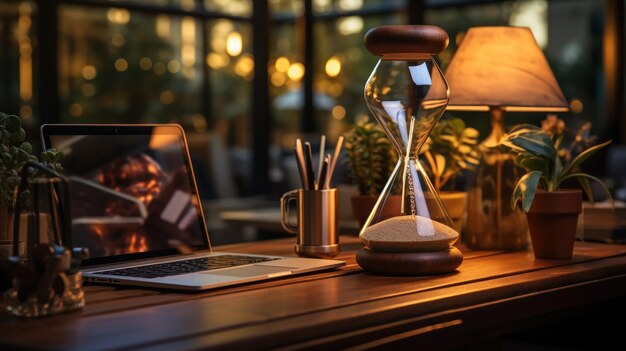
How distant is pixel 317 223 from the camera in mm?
1681

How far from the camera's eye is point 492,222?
A: 6.11 feet

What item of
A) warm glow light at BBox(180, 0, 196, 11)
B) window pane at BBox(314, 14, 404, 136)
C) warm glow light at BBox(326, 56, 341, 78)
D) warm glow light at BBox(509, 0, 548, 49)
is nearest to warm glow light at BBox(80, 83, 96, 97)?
warm glow light at BBox(180, 0, 196, 11)

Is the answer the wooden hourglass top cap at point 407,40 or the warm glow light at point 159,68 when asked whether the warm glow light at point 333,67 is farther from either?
the wooden hourglass top cap at point 407,40

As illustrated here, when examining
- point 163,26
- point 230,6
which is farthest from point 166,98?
point 230,6

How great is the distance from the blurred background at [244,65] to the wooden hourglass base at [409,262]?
5.01 metres

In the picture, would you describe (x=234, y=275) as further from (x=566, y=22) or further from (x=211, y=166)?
(x=566, y=22)

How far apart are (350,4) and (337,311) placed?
865 centimetres

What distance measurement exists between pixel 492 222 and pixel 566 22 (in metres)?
6.73

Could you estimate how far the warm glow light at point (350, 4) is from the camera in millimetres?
9523

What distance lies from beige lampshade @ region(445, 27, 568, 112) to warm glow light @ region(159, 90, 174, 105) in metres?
7.95

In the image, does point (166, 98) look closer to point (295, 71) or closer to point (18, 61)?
point (295, 71)

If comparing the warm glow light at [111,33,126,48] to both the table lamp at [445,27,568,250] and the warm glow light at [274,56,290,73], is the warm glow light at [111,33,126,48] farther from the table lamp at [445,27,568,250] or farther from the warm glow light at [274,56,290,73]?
the table lamp at [445,27,568,250]

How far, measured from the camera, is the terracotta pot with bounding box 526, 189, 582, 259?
169 centimetres

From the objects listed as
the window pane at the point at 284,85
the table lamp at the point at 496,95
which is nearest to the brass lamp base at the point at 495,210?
the table lamp at the point at 496,95
